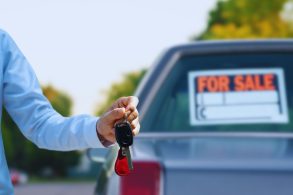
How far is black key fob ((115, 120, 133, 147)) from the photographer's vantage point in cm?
230

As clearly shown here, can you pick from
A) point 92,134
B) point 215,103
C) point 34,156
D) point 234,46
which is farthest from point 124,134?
point 34,156

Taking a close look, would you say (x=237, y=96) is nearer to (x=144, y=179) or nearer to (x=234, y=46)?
(x=234, y=46)

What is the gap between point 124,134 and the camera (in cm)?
230

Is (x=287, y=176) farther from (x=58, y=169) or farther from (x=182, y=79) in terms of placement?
(x=58, y=169)

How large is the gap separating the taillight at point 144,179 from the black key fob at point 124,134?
0.72 metres

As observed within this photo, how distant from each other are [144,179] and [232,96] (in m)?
1.40

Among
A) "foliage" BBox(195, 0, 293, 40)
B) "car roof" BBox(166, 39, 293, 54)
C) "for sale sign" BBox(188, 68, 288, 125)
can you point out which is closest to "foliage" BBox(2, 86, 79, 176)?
"foliage" BBox(195, 0, 293, 40)

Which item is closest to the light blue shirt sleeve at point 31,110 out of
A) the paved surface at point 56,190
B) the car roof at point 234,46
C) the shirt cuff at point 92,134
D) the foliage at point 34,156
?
the shirt cuff at point 92,134

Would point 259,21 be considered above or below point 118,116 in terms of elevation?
below

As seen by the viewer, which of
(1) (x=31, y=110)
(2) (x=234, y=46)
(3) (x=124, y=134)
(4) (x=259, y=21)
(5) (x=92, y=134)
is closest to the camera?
(3) (x=124, y=134)

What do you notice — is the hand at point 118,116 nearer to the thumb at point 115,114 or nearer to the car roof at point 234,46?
the thumb at point 115,114

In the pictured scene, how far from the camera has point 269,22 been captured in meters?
45.5

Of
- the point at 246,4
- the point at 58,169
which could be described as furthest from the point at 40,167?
the point at 246,4

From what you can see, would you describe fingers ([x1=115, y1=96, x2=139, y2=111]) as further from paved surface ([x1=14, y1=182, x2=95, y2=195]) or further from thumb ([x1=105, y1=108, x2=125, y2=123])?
paved surface ([x1=14, y1=182, x2=95, y2=195])
